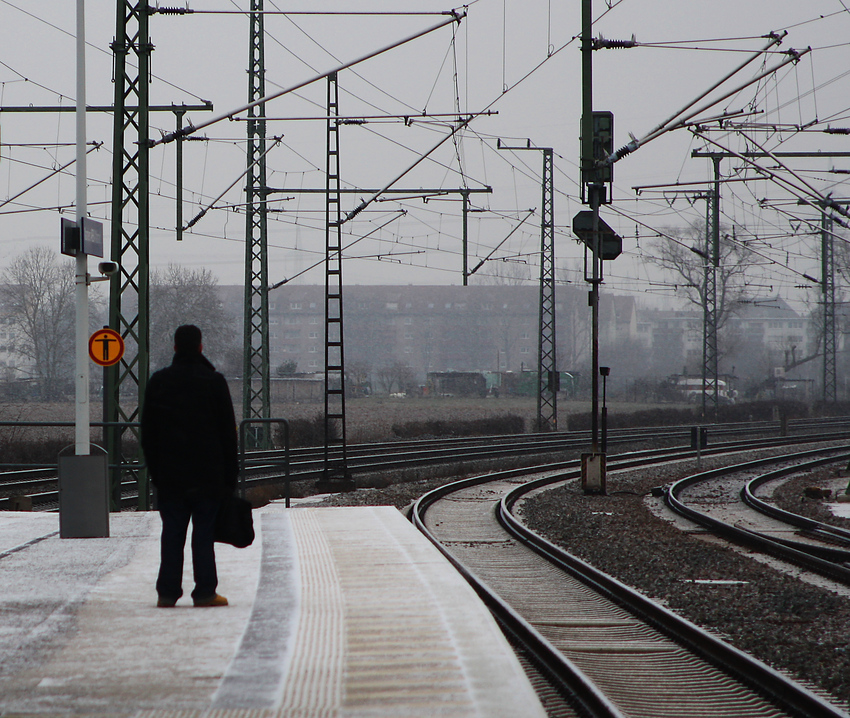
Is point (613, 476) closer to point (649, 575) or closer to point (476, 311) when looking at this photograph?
point (649, 575)

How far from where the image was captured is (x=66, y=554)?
26.6 ft

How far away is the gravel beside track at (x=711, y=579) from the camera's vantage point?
689 cm

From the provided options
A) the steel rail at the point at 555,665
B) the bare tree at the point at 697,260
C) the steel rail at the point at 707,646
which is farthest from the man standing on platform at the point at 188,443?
the bare tree at the point at 697,260

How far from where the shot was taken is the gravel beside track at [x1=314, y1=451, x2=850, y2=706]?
6.89m

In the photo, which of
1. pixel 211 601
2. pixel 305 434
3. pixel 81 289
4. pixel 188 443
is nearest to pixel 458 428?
pixel 305 434

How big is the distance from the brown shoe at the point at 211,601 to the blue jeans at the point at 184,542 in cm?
2

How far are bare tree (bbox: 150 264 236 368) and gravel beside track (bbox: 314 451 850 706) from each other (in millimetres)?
63377

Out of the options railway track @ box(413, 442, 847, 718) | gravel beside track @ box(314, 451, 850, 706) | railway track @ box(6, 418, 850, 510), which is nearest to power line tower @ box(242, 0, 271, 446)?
railway track @ box(6, 418, 850, 510)

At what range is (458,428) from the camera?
1610 inches

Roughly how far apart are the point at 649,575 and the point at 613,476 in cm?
1346

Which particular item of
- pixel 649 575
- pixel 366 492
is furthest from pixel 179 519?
pixel 366 492

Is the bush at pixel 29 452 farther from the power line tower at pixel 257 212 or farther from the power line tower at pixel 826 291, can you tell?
the power line tower at pixel 826 291

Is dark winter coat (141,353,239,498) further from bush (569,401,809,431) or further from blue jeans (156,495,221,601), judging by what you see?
bush (569,401,809,431)

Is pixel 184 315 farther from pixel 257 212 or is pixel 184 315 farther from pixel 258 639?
pixel 258 639
